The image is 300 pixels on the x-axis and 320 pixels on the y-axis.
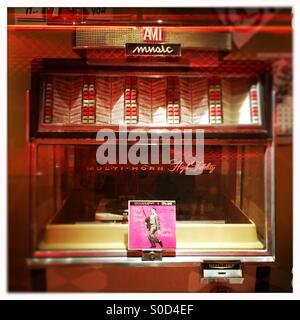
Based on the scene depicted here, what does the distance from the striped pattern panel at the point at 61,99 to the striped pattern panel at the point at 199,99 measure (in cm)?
74

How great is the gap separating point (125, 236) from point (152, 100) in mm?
805

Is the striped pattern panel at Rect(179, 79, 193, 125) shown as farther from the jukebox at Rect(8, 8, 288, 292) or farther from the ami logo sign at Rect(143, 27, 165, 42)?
the ami logo sign at Rect(143, 27, 165, 42)

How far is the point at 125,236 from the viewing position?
1888mm

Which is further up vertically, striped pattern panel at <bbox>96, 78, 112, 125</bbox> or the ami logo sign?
the ami logo sign

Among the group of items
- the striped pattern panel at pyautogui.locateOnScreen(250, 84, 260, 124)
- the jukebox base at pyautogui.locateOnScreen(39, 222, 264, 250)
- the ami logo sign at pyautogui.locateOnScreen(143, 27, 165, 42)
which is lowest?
the jukebox base at pyautogui.locateOnScreen(39, 222, 264, 250)

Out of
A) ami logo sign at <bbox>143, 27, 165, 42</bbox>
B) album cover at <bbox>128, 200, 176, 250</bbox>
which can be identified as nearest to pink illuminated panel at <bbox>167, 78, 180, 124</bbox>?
ami logo sign at <bbox>143, 27, 165, 42</bbox>

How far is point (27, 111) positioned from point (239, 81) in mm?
1232

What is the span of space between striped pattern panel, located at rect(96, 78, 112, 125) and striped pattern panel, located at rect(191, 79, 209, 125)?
1.63 ft

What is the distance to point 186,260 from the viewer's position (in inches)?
71.7

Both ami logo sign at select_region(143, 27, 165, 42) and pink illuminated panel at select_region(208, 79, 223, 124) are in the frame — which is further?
pink illuminated panel at select_region(208, 79, 223, 124)

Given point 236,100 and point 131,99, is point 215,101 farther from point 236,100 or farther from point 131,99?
point 131,99

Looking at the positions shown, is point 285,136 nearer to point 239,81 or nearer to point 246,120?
point 246,120

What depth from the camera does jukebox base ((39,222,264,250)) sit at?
1.86 m
